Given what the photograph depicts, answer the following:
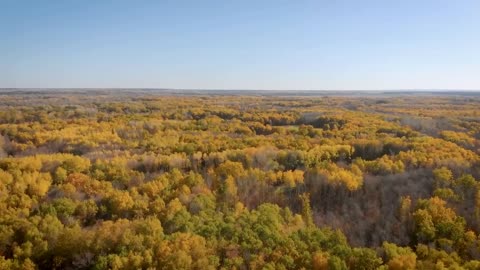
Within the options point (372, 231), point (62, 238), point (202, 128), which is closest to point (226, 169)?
point (372, 231)

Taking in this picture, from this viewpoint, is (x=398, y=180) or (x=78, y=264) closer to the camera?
(x=78, y=264)

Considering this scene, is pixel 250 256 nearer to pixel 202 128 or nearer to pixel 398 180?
pixel 398 180

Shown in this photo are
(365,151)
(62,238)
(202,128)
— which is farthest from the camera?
(202,128)

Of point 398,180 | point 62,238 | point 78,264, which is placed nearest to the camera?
point 78,264

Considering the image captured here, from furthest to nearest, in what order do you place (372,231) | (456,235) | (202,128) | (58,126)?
(202,128)
(58,126)
(372,231)
(456,235)

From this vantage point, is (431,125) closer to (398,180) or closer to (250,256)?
(398,180)

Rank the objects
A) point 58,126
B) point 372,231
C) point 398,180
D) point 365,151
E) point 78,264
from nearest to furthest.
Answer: point 78,264 → point 372,231 → point 398,180 → point 365,151 → point 58,126

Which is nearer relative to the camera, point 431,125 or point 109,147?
point 109,147

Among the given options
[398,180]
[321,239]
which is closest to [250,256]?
[321,239]
